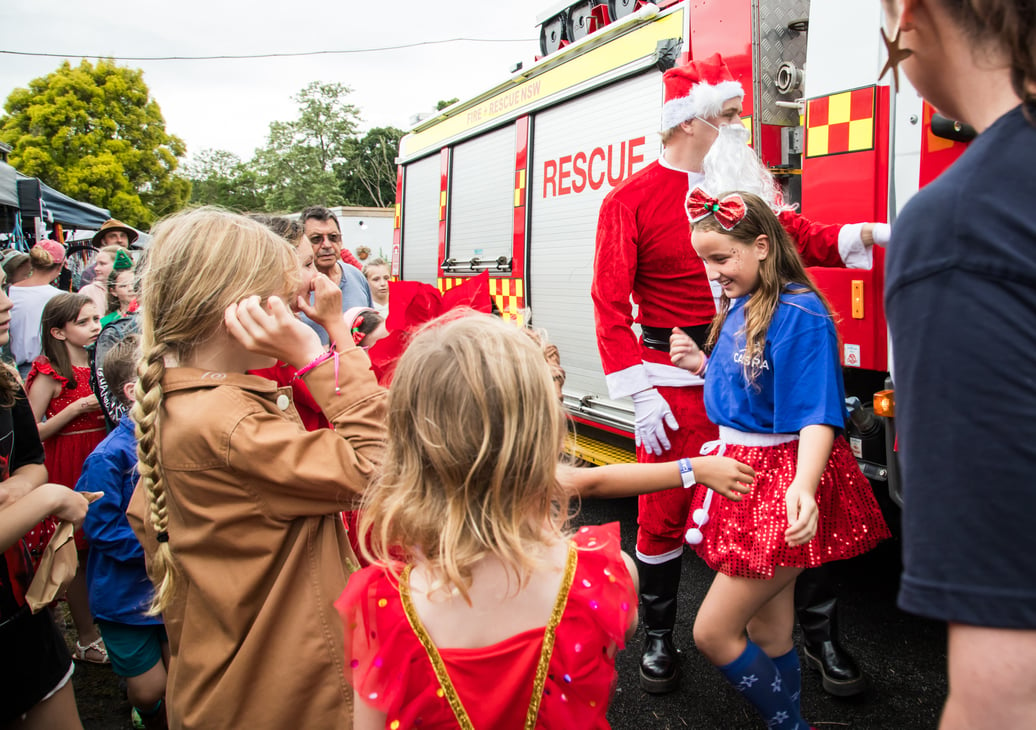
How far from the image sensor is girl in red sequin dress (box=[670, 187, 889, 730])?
6.09ft

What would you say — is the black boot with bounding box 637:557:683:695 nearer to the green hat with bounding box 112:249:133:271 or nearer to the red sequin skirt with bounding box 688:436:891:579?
the red sequin skirt with bounding box 688:436:891:579

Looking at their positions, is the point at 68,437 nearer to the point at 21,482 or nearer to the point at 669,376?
the point at 21,482

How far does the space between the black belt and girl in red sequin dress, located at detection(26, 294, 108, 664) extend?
8.03 ft

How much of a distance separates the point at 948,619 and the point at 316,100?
51.1 metres

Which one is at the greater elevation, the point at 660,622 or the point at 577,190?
the point at 577,190

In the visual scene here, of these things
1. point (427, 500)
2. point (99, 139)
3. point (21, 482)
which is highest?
point (99, 139)

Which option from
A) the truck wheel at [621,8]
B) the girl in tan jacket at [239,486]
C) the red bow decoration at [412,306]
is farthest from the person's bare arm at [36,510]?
the truck wheel at [621,8]

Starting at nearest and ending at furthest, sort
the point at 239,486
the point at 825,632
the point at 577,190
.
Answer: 1. the point at 239,486
2. the point at 825,632
3. the point at 577,190

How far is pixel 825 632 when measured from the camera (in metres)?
2.54

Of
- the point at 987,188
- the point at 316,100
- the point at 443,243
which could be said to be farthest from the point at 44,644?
the point at 316,100

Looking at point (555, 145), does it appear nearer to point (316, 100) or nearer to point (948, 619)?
point (948, 619)

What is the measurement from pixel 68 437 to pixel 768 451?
10.2 ft

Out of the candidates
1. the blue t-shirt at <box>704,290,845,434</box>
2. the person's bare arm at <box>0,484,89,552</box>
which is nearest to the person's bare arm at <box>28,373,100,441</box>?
the person's bare arm at <box>0,484,89,552</box>

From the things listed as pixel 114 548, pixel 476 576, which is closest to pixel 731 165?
pixel 476 576
